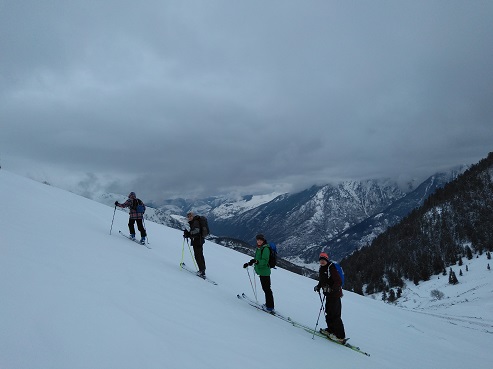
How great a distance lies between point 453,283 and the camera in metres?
122

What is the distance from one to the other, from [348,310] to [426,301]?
121928 mm

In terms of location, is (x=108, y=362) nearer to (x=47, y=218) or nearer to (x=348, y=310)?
(x=47, y=218)

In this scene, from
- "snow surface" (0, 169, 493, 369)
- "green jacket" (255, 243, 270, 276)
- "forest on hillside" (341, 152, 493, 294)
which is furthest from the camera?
"forest on hillside" (341, 152, 493, 294)

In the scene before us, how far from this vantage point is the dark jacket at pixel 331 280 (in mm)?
10648

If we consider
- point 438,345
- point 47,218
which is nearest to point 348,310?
point 438,345

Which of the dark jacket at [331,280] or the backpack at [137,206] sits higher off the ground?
the backpack at [137,206]

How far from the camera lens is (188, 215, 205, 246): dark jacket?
1367 cm

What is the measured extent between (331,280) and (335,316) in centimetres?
147

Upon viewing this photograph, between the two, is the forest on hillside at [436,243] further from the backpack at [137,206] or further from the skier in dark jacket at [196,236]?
the backpack at [137,206]

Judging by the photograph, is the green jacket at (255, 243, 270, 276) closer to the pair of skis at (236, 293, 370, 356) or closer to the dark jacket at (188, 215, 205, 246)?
the pair of skis at (236, 293, 370, 356)

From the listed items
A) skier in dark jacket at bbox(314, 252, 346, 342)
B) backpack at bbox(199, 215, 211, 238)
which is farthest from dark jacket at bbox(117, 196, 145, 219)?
skier in dark jacket at bbox(314, 252, 346, 342)

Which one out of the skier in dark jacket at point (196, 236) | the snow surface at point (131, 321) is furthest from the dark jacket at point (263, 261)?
the skier in dark jacket at point (196, 236)

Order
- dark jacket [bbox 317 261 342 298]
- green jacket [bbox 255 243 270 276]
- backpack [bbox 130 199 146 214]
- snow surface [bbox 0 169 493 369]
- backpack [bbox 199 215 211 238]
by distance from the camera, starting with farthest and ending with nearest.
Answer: backpack [bbox 130 199 146 214]
backpack [bbox 199 215 211 238]
green jacket [bbox 255 243 270 276]
dark jacket [bbox 317 261 342 298]
snow surface [bbox 0 169 493 369]

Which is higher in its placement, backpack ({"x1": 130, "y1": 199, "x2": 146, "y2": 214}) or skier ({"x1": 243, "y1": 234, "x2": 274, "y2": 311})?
backpack ({"x1": 130, "y1": 199, "x2": 146, "y2": 214})
